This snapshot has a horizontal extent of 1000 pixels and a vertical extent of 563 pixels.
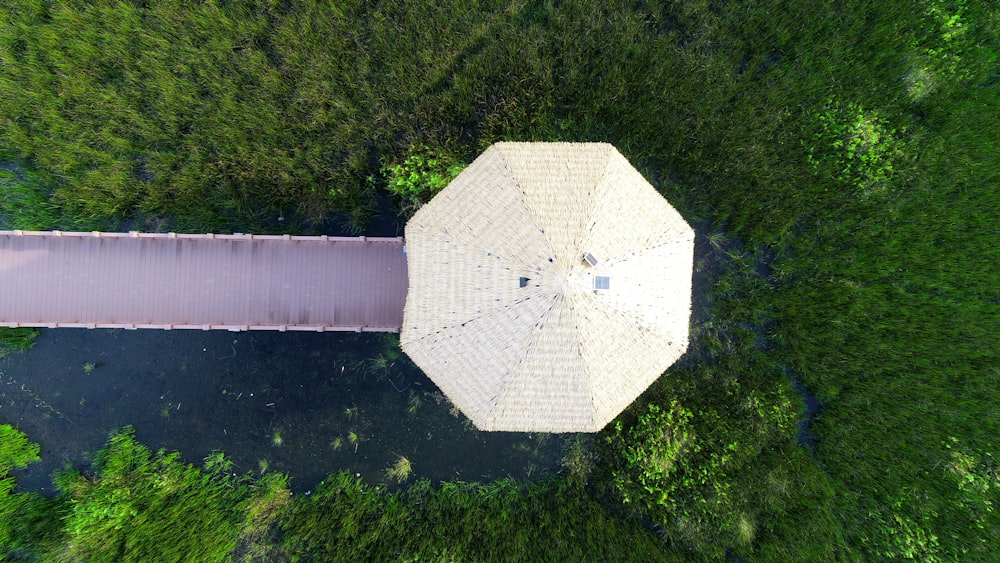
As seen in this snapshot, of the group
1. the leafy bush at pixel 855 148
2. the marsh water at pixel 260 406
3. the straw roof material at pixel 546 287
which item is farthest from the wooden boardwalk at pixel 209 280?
the leafy bush at pixel 855 148

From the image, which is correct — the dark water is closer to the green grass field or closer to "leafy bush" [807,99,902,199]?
the green grass field

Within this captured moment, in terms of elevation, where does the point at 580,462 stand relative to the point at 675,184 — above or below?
below

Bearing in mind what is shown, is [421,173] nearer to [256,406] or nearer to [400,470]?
[256,406]

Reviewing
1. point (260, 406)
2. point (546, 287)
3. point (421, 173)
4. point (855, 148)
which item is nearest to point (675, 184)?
point (855, 148)

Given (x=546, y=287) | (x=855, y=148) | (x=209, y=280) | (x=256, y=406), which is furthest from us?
(x=256, y=406)

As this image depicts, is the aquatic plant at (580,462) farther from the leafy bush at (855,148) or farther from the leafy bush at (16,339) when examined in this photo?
the leafy bush at (16,339)

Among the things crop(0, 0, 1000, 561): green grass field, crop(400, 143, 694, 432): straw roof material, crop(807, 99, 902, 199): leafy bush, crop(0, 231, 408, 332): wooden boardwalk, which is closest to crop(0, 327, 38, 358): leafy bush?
crop(0, 231, 408, 332): wooden boardwalk
